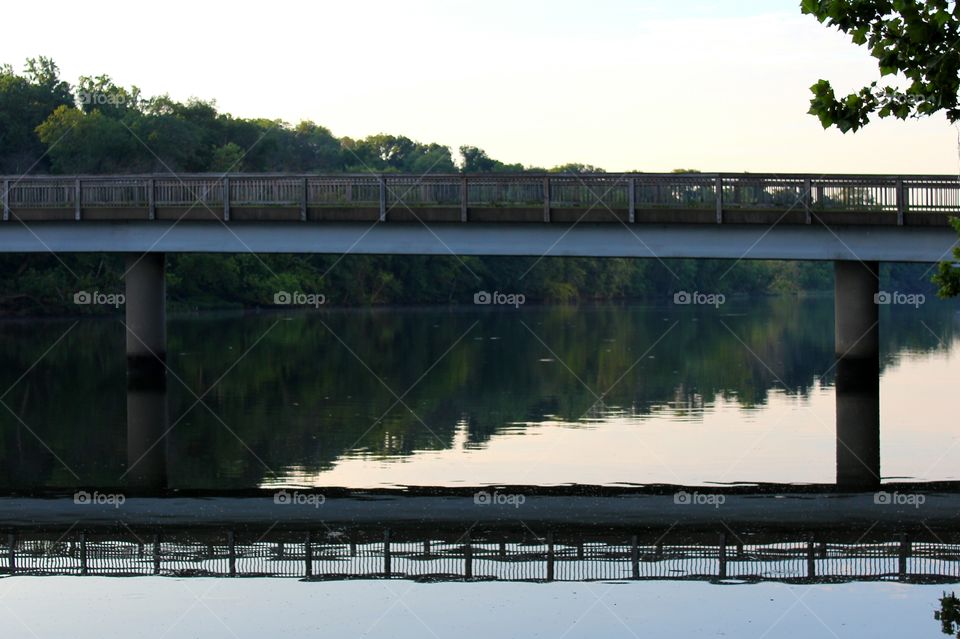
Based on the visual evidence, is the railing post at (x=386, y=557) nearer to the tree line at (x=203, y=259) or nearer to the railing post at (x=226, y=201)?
the railing post at (x=226, y=201)

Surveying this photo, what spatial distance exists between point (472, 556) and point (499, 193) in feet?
85.2

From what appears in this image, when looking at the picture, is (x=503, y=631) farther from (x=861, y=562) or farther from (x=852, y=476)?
(x=852, y=476)

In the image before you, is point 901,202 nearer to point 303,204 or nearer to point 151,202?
point 303,204

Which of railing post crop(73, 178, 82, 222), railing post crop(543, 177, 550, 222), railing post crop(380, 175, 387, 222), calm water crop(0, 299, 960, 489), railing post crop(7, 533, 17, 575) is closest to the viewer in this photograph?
railing post crop(7, 533, 17, 575)

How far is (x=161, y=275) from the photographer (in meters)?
48.0

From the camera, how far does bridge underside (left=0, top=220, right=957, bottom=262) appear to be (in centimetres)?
4141

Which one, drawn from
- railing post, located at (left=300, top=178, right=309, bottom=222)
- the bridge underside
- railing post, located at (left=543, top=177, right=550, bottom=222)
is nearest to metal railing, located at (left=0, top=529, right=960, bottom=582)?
the bridge underside

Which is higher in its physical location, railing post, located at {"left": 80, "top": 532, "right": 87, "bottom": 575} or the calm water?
the calm water

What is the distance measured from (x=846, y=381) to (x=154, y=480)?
22542 mm

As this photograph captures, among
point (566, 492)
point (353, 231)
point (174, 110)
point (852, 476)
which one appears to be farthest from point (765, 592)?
point (174, 110)

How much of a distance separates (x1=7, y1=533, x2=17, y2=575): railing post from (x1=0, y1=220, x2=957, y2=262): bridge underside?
79.4 feet

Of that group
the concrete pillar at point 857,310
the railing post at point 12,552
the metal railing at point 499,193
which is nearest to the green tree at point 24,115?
the metal railing at point 499,193

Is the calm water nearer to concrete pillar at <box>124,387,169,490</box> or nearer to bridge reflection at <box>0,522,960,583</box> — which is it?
concrete pillar at <box>124,387,169,490</box>

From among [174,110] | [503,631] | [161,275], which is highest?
[174,110]
